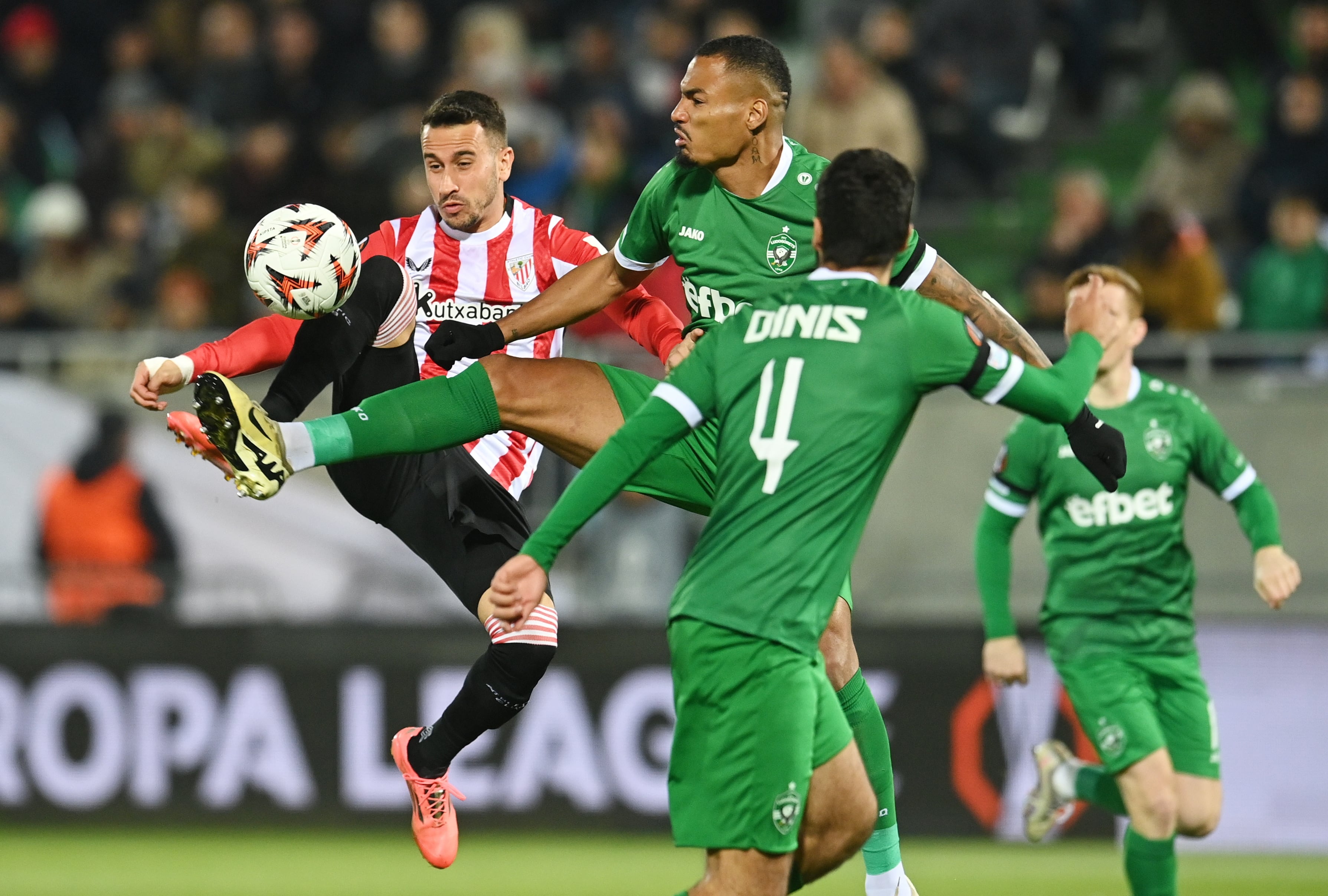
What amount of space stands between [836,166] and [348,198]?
8.16m

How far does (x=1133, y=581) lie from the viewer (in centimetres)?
799

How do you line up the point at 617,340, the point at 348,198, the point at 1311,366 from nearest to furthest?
the point at 1311,366 → the point at 617,340 → the point at 348,198

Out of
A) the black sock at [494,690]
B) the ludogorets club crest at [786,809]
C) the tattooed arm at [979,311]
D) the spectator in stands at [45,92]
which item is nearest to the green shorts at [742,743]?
the ludogorets club crest at [786,809]

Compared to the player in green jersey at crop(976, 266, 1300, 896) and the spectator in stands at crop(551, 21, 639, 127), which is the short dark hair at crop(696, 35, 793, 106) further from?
the spectator in stands at crop(551, 21, 639, 127)

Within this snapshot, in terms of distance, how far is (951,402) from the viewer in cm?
1157

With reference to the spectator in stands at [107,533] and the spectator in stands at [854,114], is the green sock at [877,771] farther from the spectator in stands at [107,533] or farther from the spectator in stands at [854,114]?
the spectator in stands at [854,114]

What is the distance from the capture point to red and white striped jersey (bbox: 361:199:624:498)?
6.91 metres

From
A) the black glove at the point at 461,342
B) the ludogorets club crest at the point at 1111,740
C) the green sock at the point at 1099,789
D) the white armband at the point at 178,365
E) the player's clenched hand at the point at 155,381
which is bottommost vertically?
the green sock at the point at 1099,789

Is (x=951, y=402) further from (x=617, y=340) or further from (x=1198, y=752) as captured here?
(x=1198, y=752)

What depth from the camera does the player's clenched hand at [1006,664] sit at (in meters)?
7.97

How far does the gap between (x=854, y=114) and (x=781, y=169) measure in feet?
21.0

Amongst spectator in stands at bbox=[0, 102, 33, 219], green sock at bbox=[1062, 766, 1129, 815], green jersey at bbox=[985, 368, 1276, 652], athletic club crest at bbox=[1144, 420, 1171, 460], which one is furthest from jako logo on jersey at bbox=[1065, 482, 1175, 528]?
spectator in stands at bbox=[0, 102, 33, 219]

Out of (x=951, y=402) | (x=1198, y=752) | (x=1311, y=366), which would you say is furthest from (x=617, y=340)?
(x=1198, y=752)

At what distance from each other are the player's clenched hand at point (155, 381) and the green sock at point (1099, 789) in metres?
4.34
